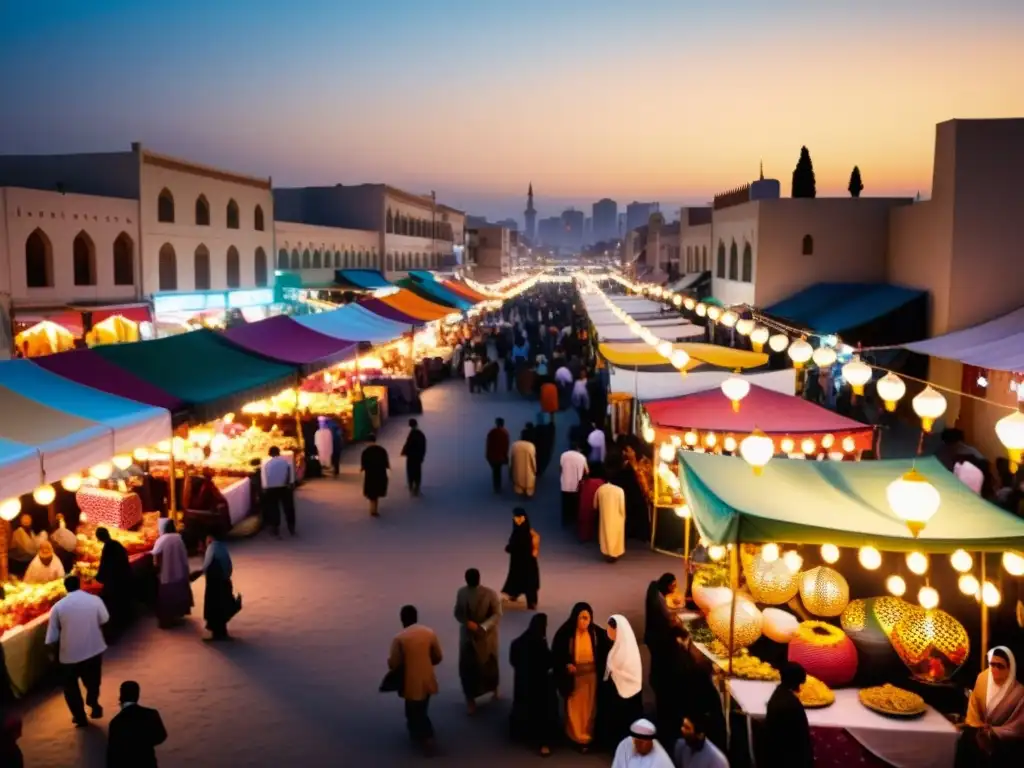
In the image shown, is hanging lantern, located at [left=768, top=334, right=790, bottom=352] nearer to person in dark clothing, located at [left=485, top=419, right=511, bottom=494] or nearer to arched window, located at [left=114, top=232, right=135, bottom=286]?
person in dark clothing, located at [left=485, top=419, right=511, bottom=494]

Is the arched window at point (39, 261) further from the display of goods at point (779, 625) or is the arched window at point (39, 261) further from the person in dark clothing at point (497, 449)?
the display of goods at point (779, 625)

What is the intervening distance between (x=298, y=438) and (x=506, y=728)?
9019mm

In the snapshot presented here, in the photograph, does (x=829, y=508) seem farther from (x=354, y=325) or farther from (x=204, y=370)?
(x=354, y=325)

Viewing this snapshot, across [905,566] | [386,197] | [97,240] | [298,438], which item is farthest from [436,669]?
[386,197]

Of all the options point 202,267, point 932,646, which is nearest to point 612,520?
point 932,646

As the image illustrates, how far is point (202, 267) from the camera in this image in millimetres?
26078

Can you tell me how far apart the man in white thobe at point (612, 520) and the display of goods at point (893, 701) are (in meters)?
4.22

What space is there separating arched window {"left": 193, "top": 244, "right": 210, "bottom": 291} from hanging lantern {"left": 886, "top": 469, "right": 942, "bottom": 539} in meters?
23.7

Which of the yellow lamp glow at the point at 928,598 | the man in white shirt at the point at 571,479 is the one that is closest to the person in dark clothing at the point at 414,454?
the man in white shirt at the point at 571,479

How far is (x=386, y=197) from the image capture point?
4356 cm

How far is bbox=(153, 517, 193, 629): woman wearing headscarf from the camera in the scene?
27.4ft

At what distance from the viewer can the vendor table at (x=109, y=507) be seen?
1016 cm

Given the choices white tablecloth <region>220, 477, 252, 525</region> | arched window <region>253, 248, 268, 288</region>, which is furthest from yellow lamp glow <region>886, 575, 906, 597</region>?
arched window <region>253, 248, 268, 288</region>

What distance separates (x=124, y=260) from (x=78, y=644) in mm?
17864
